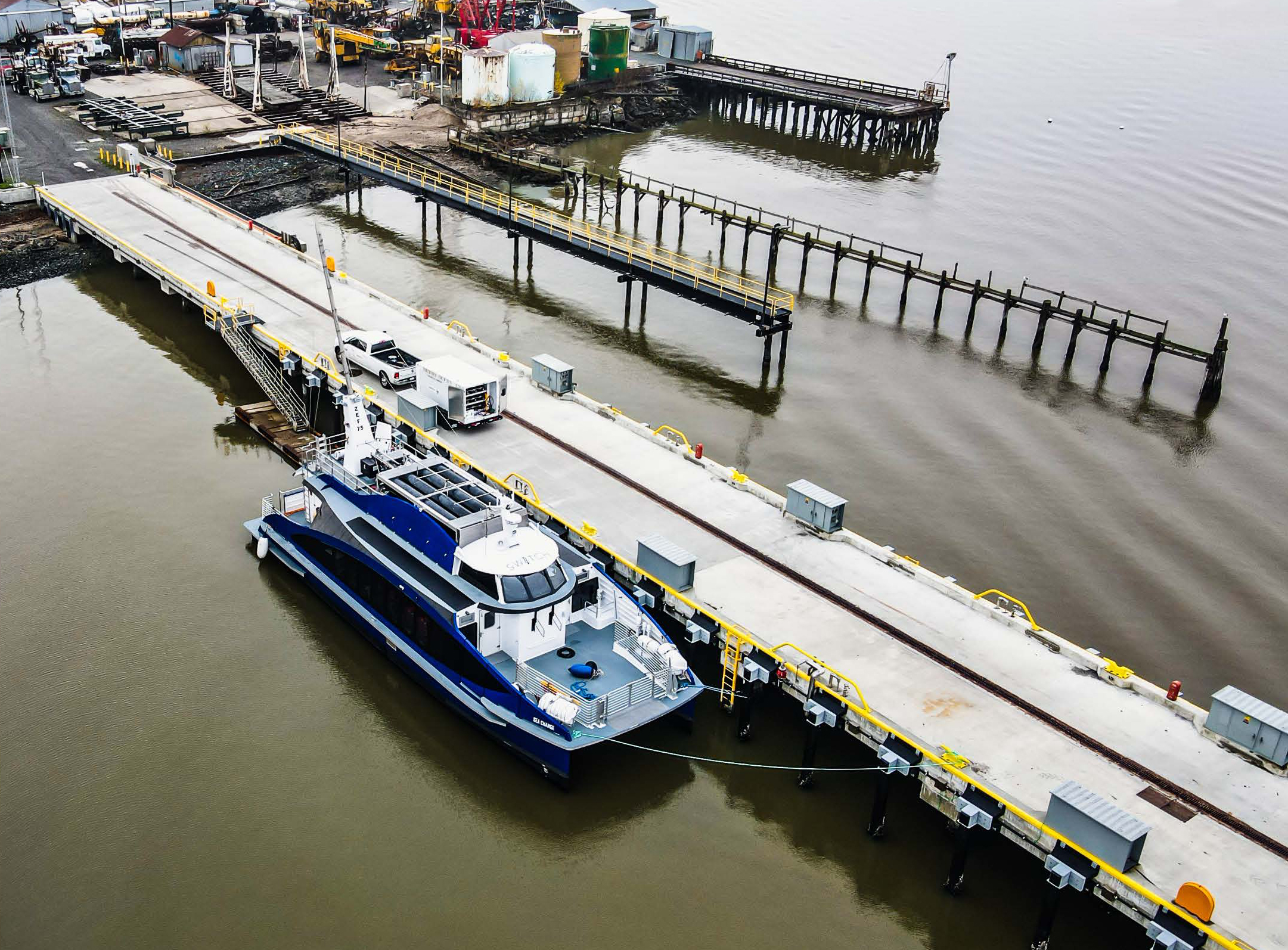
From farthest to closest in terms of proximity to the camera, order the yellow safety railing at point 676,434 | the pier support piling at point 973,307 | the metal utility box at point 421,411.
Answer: the pier support piling at point 973,307, the metal utility box at point 421,411, the yellow safety railing at point 676,434

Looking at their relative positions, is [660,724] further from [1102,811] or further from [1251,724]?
[1251,724]

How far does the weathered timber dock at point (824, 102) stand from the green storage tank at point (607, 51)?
5.94 m

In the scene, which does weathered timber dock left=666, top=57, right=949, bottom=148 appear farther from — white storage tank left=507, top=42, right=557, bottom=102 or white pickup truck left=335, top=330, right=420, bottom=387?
white pickup truck left=335, top=330, right=420, bottom=387

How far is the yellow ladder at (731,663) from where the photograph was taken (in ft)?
82.3

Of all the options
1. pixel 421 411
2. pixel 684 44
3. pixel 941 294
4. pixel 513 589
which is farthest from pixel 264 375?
pixel 684 44

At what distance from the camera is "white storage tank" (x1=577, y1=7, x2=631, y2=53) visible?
8419cm

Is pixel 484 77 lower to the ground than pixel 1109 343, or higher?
higher

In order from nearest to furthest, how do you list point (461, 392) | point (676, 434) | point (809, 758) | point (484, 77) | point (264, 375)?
point (809, 758), point (461, 392), point (676, 434), point (264, 375), point (484, 77)

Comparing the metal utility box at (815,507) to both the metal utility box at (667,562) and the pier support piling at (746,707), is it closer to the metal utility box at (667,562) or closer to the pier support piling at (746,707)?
the metal utility box at (667,562)

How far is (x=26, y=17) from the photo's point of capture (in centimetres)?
8975

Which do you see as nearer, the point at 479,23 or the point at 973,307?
the point at 973,307

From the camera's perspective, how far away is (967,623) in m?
26.4

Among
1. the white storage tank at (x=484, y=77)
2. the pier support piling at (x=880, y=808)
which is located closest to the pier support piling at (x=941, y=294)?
the pier support piling at (x=880, y=808)

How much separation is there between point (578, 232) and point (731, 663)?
28.1 metres
